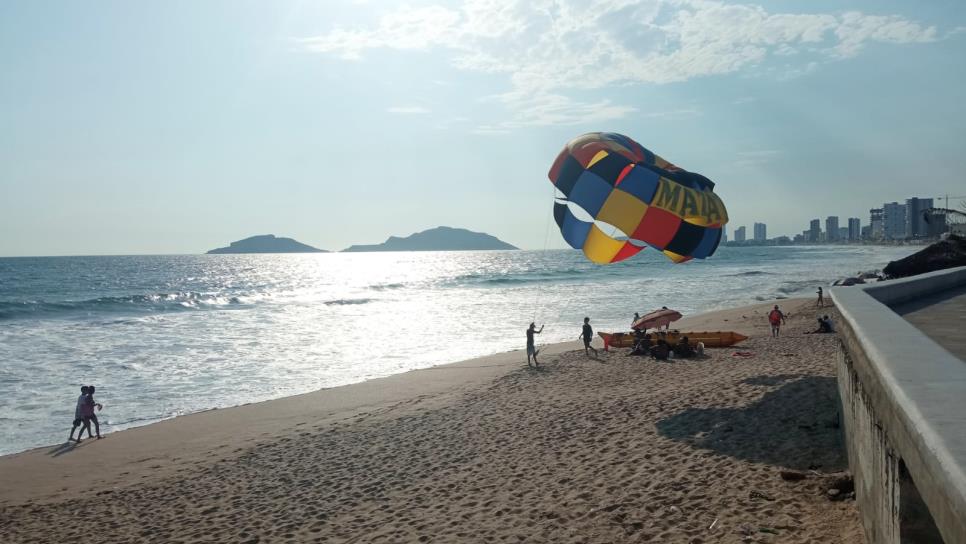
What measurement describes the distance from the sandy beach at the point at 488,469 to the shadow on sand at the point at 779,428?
0.03 metres

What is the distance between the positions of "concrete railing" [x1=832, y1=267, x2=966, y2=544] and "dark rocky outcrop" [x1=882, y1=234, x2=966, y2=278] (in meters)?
21.4

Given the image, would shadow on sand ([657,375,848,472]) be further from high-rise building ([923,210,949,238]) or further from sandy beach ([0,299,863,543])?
high-rise building ([923,210,949,238])

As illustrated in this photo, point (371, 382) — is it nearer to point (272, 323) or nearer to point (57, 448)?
point (57, 448)

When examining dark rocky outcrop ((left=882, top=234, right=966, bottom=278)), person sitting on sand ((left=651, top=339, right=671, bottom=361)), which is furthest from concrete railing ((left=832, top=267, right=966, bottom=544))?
dark rocky outcrop ((left=882, top=234, right=966, bottom=278))

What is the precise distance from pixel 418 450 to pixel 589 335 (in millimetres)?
8897

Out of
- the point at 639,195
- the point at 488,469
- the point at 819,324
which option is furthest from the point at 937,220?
the point at 488,469

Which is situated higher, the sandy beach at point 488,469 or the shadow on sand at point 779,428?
the shadow on sand at point 779,428

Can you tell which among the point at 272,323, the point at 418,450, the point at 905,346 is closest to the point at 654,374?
the point at 418,450

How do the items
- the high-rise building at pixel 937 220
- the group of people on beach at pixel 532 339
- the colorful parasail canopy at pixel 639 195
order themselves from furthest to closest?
→ the high-rise building at pixel 937 220 < the group of people on beach at pixel 532 339 < the colorful parasail canopy at pixel 639 195

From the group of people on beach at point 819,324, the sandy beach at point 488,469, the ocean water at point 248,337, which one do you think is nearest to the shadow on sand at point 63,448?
the sandy beach at point 488,469

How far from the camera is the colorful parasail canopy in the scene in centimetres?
1116

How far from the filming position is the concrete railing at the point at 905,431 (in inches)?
69.9

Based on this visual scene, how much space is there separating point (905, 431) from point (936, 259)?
2527 cm

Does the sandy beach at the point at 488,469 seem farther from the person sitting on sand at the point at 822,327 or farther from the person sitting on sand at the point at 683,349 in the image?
Answer: the person sitting on sand at the point at 822,327
